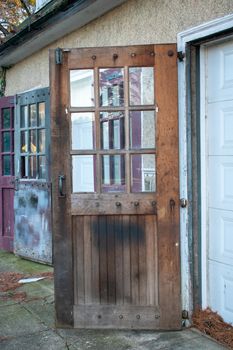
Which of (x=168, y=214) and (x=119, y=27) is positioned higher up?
(x=119, y=27)

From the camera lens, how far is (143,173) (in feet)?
13.4

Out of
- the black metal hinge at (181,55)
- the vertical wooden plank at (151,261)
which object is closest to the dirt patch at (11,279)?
the vertical wooden plank at (151,261)

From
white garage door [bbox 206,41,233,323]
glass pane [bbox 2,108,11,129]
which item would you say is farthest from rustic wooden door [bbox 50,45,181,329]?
glass pane [bbox 2,108,11,129]

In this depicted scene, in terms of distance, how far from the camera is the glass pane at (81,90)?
13.4ft

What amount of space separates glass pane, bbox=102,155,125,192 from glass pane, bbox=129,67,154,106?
515mm

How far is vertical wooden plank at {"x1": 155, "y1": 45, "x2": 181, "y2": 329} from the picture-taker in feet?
13.0

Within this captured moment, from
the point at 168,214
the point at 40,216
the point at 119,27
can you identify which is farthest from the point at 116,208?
the point at 40,216

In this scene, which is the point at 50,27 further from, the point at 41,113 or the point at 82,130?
the point at 82,130

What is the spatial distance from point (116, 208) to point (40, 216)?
9.02 ft

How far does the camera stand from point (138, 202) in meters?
4.05

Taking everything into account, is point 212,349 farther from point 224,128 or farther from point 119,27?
point 119,27

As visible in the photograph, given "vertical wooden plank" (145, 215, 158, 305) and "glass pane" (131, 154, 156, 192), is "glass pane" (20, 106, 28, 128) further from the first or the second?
"vertical wooden plank" (145, 215, 158, 305)

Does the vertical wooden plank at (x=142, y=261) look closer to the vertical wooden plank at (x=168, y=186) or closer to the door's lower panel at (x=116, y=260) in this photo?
the door's lower panel at (x=116, y=260)

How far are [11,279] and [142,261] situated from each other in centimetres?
251
